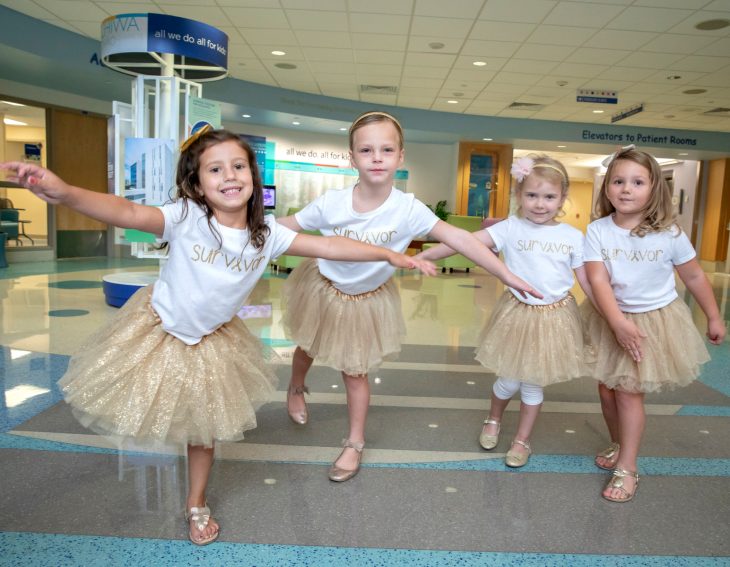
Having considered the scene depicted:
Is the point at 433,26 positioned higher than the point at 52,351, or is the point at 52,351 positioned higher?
the point at 433,26

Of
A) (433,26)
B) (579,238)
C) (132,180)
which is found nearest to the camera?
(579,238)

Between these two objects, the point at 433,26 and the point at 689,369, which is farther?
the point at 433,26

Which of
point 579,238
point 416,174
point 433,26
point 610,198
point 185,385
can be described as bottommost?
point 185,385

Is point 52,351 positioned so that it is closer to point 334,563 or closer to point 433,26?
point 334,563

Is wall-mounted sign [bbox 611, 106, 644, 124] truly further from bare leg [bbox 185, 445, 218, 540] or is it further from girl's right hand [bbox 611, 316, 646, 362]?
bare leg [bbox 185, 445, 218, 540]

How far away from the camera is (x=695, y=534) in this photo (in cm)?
158

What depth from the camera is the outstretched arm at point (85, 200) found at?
1.15 metres

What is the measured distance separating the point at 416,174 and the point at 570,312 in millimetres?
12091

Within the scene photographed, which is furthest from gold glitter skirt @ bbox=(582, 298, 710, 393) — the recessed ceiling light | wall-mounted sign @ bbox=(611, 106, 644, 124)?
wall-mounted sign @ bbox=(611, 106, 644, 124)

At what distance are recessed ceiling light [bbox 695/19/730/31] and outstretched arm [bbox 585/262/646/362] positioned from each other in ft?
18.8

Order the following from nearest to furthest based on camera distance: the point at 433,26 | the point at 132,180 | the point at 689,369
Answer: the point at 689,369 < the point at 132,180 < the point at 433,26

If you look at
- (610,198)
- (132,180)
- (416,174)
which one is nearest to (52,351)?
(132,180)

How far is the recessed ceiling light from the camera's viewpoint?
19.4ft

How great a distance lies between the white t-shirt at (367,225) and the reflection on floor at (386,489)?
2.23 ft
